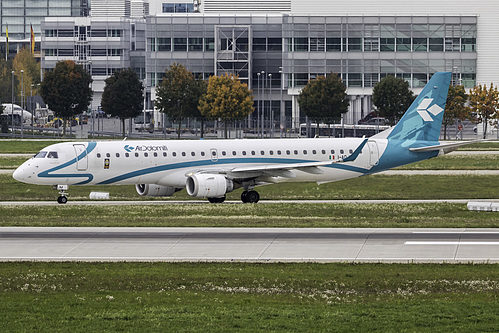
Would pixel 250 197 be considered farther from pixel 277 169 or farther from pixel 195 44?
pixel 195 44

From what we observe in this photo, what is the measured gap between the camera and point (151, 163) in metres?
43.4

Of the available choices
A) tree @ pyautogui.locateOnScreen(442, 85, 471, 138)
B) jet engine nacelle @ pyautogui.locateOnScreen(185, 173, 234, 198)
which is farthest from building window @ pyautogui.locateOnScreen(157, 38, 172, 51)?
jet engine nacelle @ pyautogui.locateOnScreen(185, 173, 234, 198)

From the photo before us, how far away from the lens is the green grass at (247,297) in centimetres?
1731

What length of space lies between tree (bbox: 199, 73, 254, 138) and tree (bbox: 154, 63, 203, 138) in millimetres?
1597

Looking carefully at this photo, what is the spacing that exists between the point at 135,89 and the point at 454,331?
343 feet

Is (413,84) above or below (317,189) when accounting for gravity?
above

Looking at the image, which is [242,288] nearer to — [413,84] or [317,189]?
[317,189]

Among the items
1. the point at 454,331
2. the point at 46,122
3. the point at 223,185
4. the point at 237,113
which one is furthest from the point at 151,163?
the point at 46,122

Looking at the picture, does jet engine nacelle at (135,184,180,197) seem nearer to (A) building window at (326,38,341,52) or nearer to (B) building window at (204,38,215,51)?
(A) building window at (326,38,341,52)

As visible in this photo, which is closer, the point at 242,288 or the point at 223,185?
the point at 242,288

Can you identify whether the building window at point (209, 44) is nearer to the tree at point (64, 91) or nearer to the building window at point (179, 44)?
the building window at point (179, 44)

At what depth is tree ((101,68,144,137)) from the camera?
117 m

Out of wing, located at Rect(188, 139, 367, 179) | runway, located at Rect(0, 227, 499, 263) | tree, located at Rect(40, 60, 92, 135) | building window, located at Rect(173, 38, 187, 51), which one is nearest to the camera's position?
runway, located at Rect(0, 227, 499, 263)

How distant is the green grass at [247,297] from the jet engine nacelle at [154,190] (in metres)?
19.9
